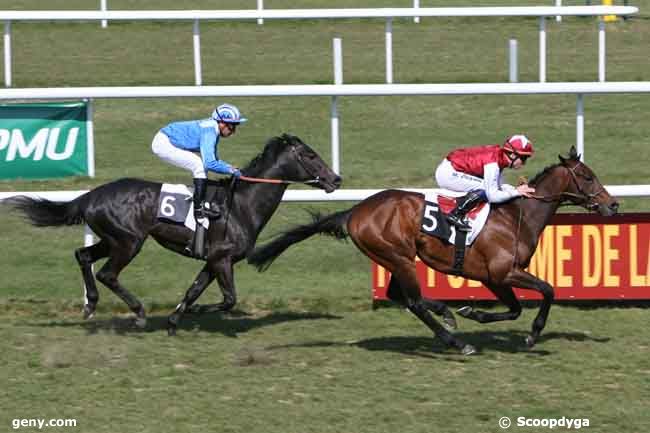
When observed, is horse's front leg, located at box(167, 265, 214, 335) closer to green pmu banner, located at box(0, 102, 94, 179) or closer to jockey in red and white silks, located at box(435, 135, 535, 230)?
green pmu banner, located at box(0, 102, 94, 179)

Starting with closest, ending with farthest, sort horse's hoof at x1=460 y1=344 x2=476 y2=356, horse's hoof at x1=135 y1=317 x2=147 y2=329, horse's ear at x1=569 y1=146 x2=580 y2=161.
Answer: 1. horse's hoof at x1=460 y1=344 x2=476 y2=356
2. horse's ear at x1=569 y1=146 x2=580 y2=161
3. horse's hoof at x1=135 y1=317 x2=147 y2=329

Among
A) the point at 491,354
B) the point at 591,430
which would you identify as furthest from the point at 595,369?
the point at 591,430

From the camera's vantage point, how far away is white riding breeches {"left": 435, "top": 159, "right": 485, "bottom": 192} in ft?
29.1

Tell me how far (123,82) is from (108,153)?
Result: 2.43 m

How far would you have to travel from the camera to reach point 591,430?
677 cm

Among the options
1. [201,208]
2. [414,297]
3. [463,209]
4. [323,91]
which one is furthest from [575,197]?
[201,208]

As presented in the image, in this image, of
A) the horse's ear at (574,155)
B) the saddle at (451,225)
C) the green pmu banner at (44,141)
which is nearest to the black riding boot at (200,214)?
the green pmu banner at (44,141)

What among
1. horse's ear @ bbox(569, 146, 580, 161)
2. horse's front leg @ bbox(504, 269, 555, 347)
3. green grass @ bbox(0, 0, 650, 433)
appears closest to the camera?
green grass @ bbox(0, 0, 650, 433)

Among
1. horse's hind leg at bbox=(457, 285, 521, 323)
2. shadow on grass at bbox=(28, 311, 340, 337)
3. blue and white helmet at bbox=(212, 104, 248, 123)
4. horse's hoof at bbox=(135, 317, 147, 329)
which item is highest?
blue and white helmet at bbox=(212, 104, 248, 123)

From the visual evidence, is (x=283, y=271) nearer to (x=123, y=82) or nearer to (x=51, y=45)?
(x=123, y=82)

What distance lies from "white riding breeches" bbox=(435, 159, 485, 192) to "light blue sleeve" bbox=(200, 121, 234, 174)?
1469mm

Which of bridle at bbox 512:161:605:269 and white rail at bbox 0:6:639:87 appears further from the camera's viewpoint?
white rail at bbox 0:6:639:87

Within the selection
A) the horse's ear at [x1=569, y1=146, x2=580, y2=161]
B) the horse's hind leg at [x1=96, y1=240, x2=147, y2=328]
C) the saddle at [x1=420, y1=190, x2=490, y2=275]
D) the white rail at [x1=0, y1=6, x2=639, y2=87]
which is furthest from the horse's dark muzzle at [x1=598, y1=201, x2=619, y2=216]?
the white rail at [x1=0, y1=6, x2=639, y2=87]

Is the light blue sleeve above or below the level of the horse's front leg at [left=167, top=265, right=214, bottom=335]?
above
